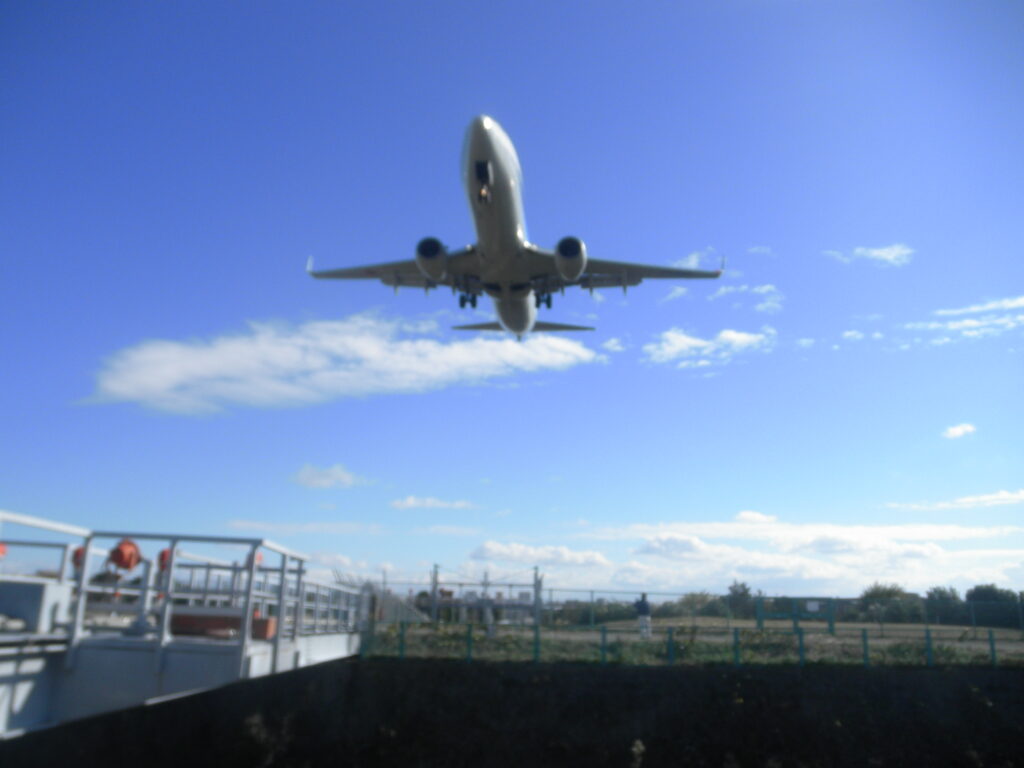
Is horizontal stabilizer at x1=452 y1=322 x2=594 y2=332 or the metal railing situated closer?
the metal railing

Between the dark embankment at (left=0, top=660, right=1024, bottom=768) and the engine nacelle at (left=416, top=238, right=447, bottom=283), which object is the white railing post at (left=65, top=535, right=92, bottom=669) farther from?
the engine nacelle at (left=416, top=238, right=447, bottom=283)

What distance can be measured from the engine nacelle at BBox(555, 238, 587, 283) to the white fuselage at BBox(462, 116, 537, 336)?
1.49 meters

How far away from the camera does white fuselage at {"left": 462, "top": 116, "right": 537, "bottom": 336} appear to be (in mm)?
22547

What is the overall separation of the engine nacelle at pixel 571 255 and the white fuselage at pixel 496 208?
1.49 metres

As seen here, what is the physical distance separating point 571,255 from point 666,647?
493 inches

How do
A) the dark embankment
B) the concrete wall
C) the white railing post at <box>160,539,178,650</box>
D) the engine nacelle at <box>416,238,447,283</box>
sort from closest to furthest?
the concrete wall → the white railing post at <box>160,539,178,650</box> → the dark embankment → the engine nacelle at <box>416,238,447,283</box>

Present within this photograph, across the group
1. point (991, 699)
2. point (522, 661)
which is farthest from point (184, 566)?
point (991, 699)

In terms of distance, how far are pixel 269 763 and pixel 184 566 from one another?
9.56 meters

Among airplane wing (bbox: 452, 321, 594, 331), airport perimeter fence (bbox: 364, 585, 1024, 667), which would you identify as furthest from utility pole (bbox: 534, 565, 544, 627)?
airplane wing (bbox: 452, 321, 594, 331)

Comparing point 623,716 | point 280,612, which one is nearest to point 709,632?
point 623,716

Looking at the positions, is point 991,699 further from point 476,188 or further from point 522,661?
point 476,188

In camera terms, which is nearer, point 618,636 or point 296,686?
point 296,686

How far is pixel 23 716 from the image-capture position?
7316 millimetres

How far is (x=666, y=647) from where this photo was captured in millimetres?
22719
